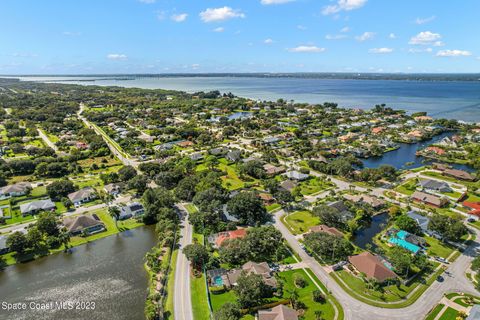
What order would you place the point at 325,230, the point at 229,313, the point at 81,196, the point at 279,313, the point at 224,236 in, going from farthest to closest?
the point at 81,196, the point at 325,230, the point at 224,236, the point at 279,313, the point at 229,313

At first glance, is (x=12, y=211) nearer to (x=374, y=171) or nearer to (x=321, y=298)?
(x=321, y=298)

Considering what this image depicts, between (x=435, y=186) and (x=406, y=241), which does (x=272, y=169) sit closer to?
(x=406, y=241)

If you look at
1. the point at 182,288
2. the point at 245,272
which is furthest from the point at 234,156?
the point at 182,288

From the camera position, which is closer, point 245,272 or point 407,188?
point 245,272

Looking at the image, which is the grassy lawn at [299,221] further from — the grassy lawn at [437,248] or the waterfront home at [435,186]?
the waterfront home at [435,186]

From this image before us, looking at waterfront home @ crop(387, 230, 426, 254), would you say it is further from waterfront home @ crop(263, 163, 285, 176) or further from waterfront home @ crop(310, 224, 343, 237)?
waterfront home @ crop(263, 163, 285, 176)

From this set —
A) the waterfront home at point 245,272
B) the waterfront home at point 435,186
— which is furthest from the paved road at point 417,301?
the waterfront home at point 435,186
